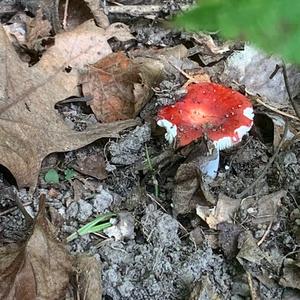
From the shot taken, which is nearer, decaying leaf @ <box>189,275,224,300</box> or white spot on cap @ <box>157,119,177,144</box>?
decaying leaf @ <box>189,275,224,300</box>

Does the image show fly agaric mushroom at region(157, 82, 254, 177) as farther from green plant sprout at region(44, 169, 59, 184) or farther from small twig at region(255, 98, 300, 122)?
green plant sprout at region(44, 169, 59, 184)

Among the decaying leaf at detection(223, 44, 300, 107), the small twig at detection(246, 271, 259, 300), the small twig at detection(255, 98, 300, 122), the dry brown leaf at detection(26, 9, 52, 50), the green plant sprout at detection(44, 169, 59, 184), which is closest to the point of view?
the small twig at detection(246, 271, 259, 300)

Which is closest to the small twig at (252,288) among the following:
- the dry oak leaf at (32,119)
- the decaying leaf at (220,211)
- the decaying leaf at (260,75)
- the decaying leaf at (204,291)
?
the decaying leaf at (204,291)

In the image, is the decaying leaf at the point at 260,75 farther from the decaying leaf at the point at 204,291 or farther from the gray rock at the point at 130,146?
the decaying leaf at the point at 204,291

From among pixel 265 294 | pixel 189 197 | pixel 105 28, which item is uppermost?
pixel 105 28

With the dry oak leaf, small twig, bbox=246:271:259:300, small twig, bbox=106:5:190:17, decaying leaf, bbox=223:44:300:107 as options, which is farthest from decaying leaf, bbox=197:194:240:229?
small twig, bbox=106:5:190:17

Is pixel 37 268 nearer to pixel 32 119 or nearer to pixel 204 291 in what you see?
pixel 204 291

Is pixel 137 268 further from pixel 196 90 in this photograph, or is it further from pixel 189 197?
pixel 196 90

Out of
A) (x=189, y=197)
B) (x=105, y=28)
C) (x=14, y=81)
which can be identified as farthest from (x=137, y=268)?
(x=105, y=28)
